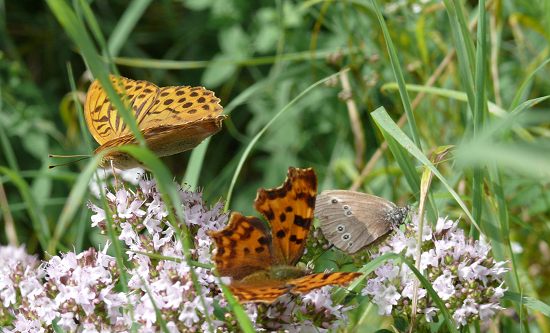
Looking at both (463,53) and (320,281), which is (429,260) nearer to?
(320,281)

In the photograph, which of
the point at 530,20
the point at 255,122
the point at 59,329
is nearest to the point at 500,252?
the point at 59,329

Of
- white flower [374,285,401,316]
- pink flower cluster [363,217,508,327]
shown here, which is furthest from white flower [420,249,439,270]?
white flower [374,285,401,316]

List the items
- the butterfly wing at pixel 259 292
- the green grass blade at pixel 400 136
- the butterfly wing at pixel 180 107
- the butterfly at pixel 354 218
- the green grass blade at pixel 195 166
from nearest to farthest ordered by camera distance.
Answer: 1. the butterfly wing at pixel 259 292
2. the green grass blade at pixel 400 136
3. the butterfly at pixel 354 218
4. the butterfly wing at pixel 180 107
5. the green grass blade at pixel 195 166

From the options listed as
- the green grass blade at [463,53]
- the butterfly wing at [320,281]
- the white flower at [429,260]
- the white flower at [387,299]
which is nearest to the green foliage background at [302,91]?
the green grass blade at [463,53]

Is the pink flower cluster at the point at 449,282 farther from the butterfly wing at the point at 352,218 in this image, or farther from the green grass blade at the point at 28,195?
the green grass blade at the point at 28,195

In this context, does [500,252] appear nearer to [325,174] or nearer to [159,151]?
[159,151]

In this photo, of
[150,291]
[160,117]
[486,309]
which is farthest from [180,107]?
[486,309]

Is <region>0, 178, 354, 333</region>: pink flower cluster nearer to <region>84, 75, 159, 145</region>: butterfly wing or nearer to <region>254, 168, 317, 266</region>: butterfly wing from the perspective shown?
<region>254, 168, 317, 266</region>: butterfly wing
